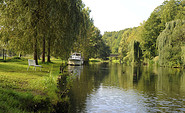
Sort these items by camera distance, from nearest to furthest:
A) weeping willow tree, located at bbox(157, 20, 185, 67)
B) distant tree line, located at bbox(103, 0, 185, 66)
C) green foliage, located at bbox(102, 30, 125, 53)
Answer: weeping willow tree, located at bbox(157, 20, 185, 67) < distant tree line, located at bbox(103, 0, 185, 66) < green foliage, located at bbox(102, 30, 125, 53)

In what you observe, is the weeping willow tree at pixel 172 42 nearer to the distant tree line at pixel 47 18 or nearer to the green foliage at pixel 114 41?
the distant tree line at pixel 47 18

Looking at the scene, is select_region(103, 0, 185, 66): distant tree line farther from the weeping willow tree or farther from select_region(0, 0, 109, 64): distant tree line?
select_region(0, 0, 109, 64): distant tree line

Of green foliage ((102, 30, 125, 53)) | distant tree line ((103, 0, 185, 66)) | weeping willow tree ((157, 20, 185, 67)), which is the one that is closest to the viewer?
weeping willow tree ((157, 20, 185, 67))

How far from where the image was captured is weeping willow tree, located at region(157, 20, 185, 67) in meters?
34.1

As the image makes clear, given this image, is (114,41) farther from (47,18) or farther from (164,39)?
(47,18)

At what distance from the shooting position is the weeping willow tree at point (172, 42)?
34.1 meters

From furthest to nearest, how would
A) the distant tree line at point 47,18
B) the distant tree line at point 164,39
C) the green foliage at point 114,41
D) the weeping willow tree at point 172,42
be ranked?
the green foliage at point 114,41 < the distant tree line at point 164,39 < the weeping willow tree at point 172,42 < the distant tree line at point 47,18

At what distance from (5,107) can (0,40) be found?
62.1 ft

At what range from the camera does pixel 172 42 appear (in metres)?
34.8

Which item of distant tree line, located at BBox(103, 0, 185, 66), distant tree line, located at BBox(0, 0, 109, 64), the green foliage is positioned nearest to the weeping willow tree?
distant tree line, located at BBox(103, 0, 185, 66)

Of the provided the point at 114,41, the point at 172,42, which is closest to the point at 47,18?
the point at 172,42

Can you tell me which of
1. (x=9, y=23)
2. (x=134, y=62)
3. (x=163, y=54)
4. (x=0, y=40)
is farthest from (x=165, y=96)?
(x=134, y=62)

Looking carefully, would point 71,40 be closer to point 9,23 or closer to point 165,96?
point 9,23

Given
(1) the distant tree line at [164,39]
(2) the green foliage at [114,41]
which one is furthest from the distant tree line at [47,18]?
(2) the green foliage at [114,41]
